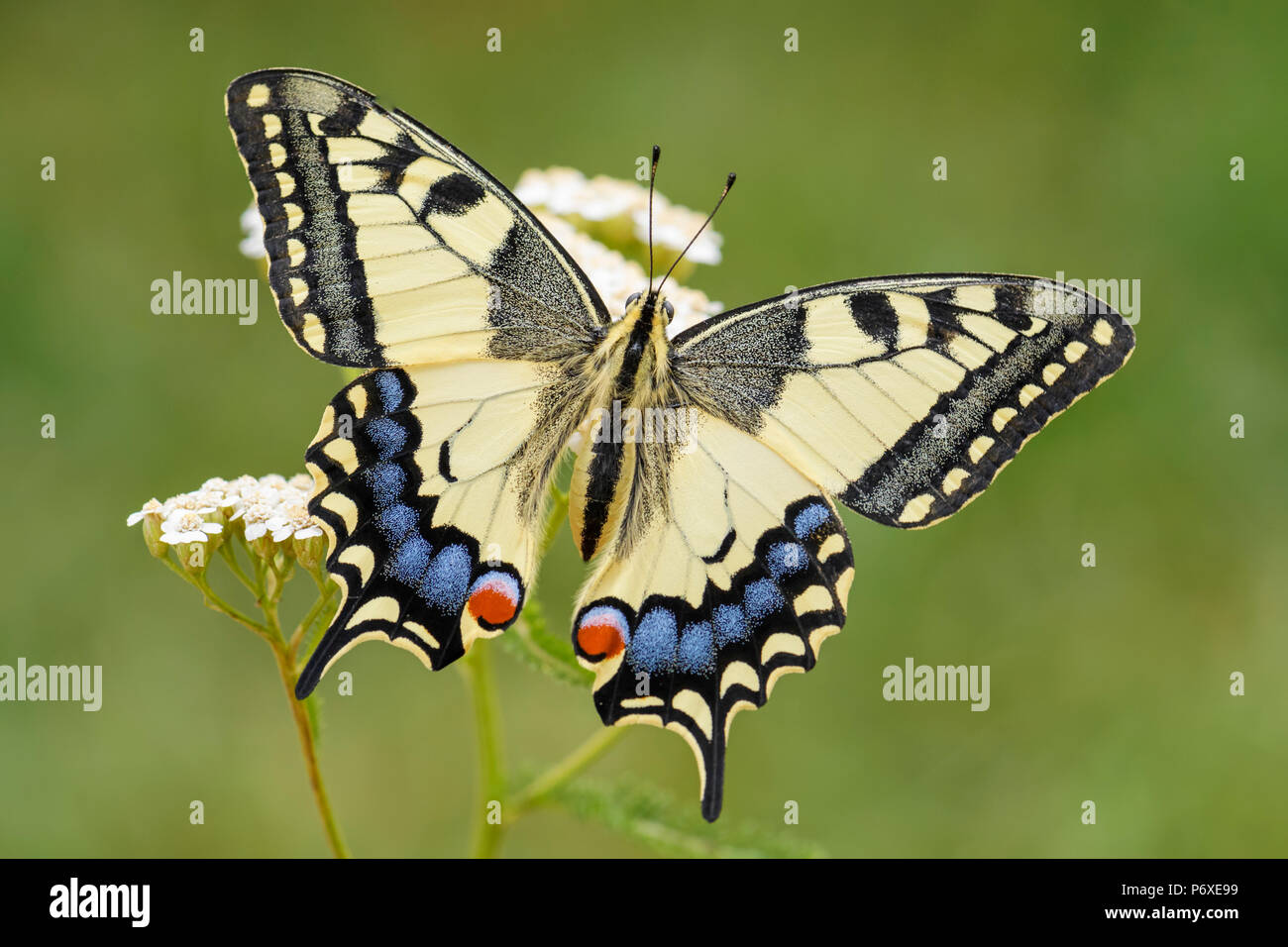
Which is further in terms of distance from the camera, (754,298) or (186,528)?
(754,298)

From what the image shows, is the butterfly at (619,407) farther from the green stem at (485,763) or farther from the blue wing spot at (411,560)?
the green stem at (485,763)

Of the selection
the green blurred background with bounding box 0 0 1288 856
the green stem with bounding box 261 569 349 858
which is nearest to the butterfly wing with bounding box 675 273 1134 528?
the green stem with bounding box 261 569 349 858

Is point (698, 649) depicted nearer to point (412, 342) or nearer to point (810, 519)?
point (810, 519)

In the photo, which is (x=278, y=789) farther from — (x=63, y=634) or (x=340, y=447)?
(x=340, y=447)

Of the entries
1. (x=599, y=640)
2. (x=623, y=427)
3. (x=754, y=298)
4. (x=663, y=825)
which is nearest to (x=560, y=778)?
(x=663, y=825)

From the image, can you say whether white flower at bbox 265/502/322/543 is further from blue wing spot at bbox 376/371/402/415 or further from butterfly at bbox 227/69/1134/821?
blue wing spot at bbox 376/371/402/415

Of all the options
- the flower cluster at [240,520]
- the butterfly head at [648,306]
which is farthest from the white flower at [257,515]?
the butterfly head at [648,306]

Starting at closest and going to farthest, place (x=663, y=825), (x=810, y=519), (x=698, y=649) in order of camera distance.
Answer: (x=698, y=649)
(x=810, y=519)
(x=663, y=825)
